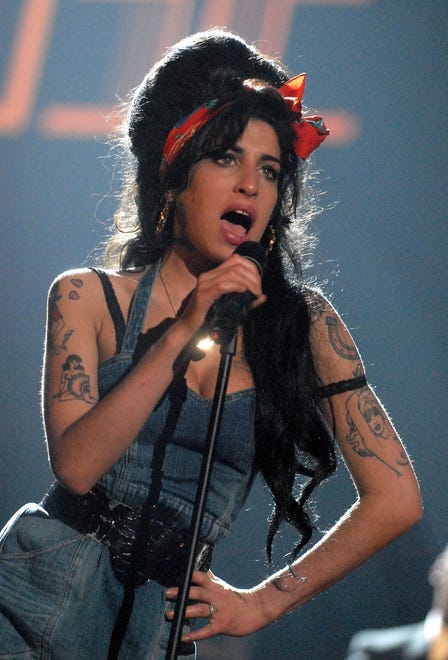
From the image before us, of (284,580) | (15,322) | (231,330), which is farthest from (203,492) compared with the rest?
(15,322)

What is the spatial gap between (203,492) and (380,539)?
0.78 metres

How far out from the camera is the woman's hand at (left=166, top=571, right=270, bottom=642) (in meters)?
1.87

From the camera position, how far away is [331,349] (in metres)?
2.06

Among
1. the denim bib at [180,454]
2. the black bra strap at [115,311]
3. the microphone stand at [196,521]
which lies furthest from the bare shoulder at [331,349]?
the microphone stand at [196,521]

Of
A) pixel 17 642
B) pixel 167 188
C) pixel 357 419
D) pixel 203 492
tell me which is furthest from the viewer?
pixel 167 188

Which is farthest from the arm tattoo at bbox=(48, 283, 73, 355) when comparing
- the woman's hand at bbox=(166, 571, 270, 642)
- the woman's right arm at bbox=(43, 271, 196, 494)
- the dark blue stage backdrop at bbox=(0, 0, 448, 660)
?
the dark blue stage backdrop at bbox=(0, 0, 448, 660)

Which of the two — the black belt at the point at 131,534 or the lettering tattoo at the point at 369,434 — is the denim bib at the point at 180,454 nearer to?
the black belt at the point at 131,534

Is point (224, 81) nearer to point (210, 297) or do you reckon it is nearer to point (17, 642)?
point (210, 297)

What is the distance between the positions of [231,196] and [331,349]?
37cm

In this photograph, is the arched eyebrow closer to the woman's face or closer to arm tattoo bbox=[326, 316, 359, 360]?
the woman's face

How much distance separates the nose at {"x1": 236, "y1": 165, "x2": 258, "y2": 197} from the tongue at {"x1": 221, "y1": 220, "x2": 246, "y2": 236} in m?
0.06

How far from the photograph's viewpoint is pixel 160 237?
86.3 inches

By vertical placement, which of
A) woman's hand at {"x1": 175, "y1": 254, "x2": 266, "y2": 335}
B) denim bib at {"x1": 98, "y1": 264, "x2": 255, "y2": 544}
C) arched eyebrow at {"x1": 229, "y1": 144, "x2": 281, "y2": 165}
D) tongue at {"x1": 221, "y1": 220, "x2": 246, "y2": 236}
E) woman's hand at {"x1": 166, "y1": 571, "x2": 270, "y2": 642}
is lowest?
woman's hand at {"x1": 166, "y1": 571, "x2": 270, "y2": 642}

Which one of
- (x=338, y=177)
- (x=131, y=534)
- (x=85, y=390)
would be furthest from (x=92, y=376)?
(x=338, y=177)
